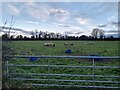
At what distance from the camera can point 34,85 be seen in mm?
4445

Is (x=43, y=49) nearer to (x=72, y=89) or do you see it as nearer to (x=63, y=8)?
(x=63, y=8)

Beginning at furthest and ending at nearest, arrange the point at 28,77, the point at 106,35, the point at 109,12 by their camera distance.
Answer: the point at 109,12 → the point at 106,35 → the point at 28,77

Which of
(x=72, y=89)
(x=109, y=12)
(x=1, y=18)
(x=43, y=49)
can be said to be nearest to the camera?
(x=1, y=18)

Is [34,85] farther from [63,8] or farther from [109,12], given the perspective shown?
[109,12]

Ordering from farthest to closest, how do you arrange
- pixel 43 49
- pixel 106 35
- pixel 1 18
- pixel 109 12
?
pixel 43 49 < pixel 109 12 < pixel 106 35 < pixel 1 18

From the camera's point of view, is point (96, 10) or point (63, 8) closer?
point (63, 8)

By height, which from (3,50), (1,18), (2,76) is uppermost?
(1,18)

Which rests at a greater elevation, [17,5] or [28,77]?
[17,5]

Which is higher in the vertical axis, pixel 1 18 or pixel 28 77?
pixel 1 18

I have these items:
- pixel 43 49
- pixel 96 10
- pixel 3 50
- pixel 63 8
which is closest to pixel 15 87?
pixel 3 50

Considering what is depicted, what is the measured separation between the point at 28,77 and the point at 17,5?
143 cm

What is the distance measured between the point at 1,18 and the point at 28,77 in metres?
1.26

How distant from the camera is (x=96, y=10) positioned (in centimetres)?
576

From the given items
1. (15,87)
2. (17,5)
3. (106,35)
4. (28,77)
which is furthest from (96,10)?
(15,87)
